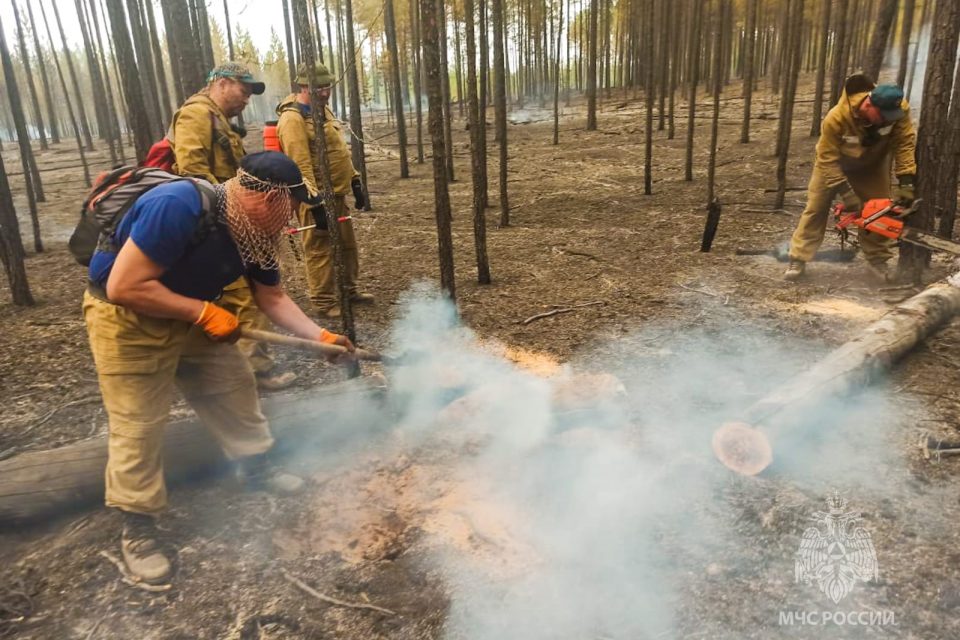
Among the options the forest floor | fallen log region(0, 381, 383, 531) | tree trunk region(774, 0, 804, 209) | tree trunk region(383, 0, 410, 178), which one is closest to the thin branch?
the forest floor

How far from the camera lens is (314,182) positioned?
471 centimetres

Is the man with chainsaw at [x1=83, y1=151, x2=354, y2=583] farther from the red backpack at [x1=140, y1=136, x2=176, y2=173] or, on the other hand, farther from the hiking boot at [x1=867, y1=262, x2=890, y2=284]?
the hiking boot at [x1=867, y1=262, x2=890, y2=284]

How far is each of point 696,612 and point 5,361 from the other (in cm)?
518

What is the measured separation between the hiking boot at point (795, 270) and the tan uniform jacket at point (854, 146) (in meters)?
0.74

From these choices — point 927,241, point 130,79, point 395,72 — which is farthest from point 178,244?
point 395,72

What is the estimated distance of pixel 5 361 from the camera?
456cm

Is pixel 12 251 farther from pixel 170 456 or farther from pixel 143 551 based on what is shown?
pixel 143 551

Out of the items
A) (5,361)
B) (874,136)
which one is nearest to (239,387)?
(5,361)

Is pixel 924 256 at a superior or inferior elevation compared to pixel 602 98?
inferior

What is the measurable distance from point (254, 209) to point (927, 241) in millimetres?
5015

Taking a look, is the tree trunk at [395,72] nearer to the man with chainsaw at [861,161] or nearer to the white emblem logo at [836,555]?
the man with chainsaw at [861,161]

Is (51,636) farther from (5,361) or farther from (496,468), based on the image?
(5,361)

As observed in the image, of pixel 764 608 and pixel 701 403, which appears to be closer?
pixel 764 608

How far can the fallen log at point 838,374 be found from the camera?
2.90 meters
